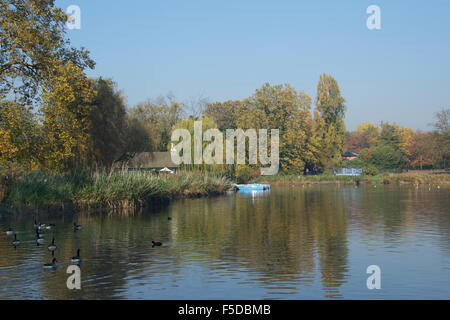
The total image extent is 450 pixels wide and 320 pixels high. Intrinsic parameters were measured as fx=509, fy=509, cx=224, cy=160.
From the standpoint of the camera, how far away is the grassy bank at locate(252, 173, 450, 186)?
89312 millimetres

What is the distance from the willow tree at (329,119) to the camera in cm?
11075

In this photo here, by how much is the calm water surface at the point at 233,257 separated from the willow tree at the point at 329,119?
78454mm

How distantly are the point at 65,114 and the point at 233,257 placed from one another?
16299mm

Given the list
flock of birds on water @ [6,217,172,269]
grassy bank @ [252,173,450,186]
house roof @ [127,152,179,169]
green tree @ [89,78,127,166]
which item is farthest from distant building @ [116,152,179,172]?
flock of birds on water @ [6,217,172,269]

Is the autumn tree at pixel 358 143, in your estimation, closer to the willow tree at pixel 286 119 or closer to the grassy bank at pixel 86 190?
the willow tree at pixel 286 119

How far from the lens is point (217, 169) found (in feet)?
221

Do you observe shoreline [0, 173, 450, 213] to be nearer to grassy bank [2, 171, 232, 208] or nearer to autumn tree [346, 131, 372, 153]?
grassy bank [2, 171, 232, 208]

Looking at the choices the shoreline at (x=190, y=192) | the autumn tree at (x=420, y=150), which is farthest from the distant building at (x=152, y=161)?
the autumn tree at (x=420, y=150)

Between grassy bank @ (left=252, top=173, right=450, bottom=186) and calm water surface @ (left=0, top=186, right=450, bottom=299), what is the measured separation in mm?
59854

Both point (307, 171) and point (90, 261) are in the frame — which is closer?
point (90, 261)

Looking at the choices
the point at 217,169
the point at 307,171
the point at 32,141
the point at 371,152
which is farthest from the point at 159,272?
the point at 371,152

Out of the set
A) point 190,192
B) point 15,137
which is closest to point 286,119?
point 190,192
